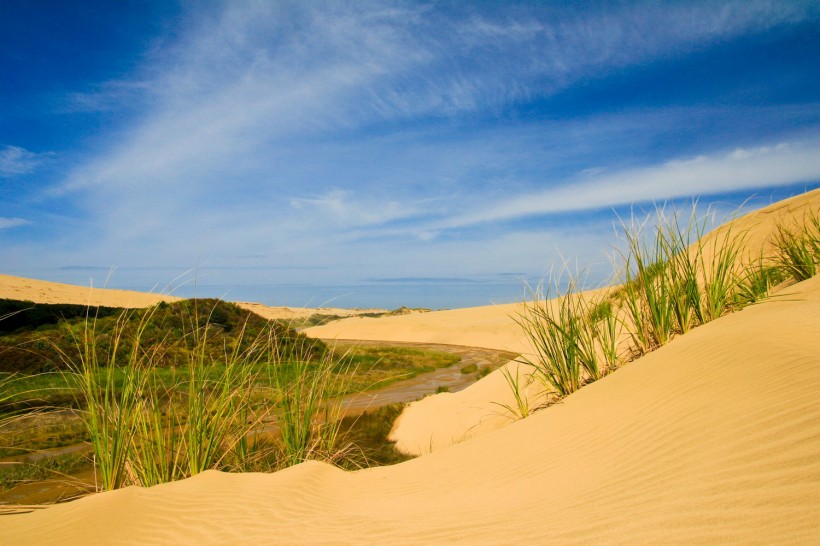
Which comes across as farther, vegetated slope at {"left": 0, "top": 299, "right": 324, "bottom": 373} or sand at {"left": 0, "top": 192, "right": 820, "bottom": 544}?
vegetated slope at {"left": 0, "top": 299, "right": 324, "bottom": 373}

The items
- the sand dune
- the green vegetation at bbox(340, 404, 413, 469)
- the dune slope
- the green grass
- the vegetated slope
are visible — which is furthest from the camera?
the sand dune

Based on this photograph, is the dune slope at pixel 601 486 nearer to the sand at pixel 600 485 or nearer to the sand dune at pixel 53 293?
the sand at pixel 600 485

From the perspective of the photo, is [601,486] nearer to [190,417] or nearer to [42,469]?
[190,417]

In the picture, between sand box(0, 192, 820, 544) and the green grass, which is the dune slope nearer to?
sand box(0, 192, 820, 544)

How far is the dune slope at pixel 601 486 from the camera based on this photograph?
187 centimetres

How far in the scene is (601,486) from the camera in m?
2.52

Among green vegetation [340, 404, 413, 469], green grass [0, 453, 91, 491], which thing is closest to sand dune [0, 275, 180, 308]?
green vegetation [340, 404, 413, 469]

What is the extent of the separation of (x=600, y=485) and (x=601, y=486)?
2 centimetres

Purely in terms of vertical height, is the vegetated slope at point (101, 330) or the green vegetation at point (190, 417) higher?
the vegetated slope at point (101, 330)

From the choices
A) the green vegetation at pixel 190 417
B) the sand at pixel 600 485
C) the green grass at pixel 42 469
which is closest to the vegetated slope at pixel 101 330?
the green grass at pixel 42 469

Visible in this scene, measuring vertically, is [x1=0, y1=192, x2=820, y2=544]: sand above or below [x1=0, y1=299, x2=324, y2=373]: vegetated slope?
below

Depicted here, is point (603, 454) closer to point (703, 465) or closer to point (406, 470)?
point (703, 465)

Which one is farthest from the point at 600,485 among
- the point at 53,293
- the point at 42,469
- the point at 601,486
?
the point at 53,293

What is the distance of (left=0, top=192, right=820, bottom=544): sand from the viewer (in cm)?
187
